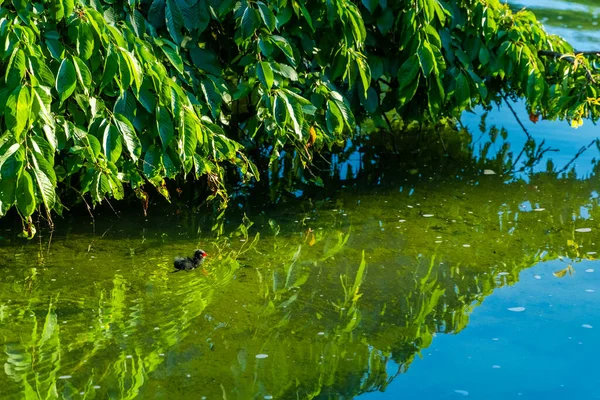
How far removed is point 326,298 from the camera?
5.24m

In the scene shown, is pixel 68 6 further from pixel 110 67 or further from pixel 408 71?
pixel 408 71

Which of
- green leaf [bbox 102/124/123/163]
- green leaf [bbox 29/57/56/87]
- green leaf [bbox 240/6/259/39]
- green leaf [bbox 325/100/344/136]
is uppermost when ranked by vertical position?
green leaf [bbox 240/6/259/39]

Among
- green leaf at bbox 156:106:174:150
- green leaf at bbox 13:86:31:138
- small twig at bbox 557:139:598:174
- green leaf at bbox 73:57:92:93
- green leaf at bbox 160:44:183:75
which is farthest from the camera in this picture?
small twig at bbox 557:139:598:174

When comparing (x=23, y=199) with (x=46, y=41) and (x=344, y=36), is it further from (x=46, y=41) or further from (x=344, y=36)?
(x=344, y=36)

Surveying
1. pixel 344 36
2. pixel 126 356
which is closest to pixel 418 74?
pixel 344 36

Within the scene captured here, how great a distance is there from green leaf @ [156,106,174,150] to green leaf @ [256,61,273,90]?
2.25 ft

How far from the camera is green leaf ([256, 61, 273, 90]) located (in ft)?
19.0

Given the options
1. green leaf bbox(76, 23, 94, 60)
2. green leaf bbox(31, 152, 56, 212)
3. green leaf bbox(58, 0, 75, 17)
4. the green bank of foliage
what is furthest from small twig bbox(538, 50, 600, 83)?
green leaf bbox(31, 152, 56, 212)

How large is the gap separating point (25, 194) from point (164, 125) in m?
1.03

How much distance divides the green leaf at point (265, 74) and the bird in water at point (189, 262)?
1.13 metres

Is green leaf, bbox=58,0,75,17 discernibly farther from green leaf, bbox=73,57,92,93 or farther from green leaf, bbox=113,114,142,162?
green leaf, bbox=113,114,142,162

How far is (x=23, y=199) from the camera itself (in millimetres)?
4734

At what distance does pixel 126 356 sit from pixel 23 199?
0.99 meters

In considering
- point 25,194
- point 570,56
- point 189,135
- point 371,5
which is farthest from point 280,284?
point 570,56
